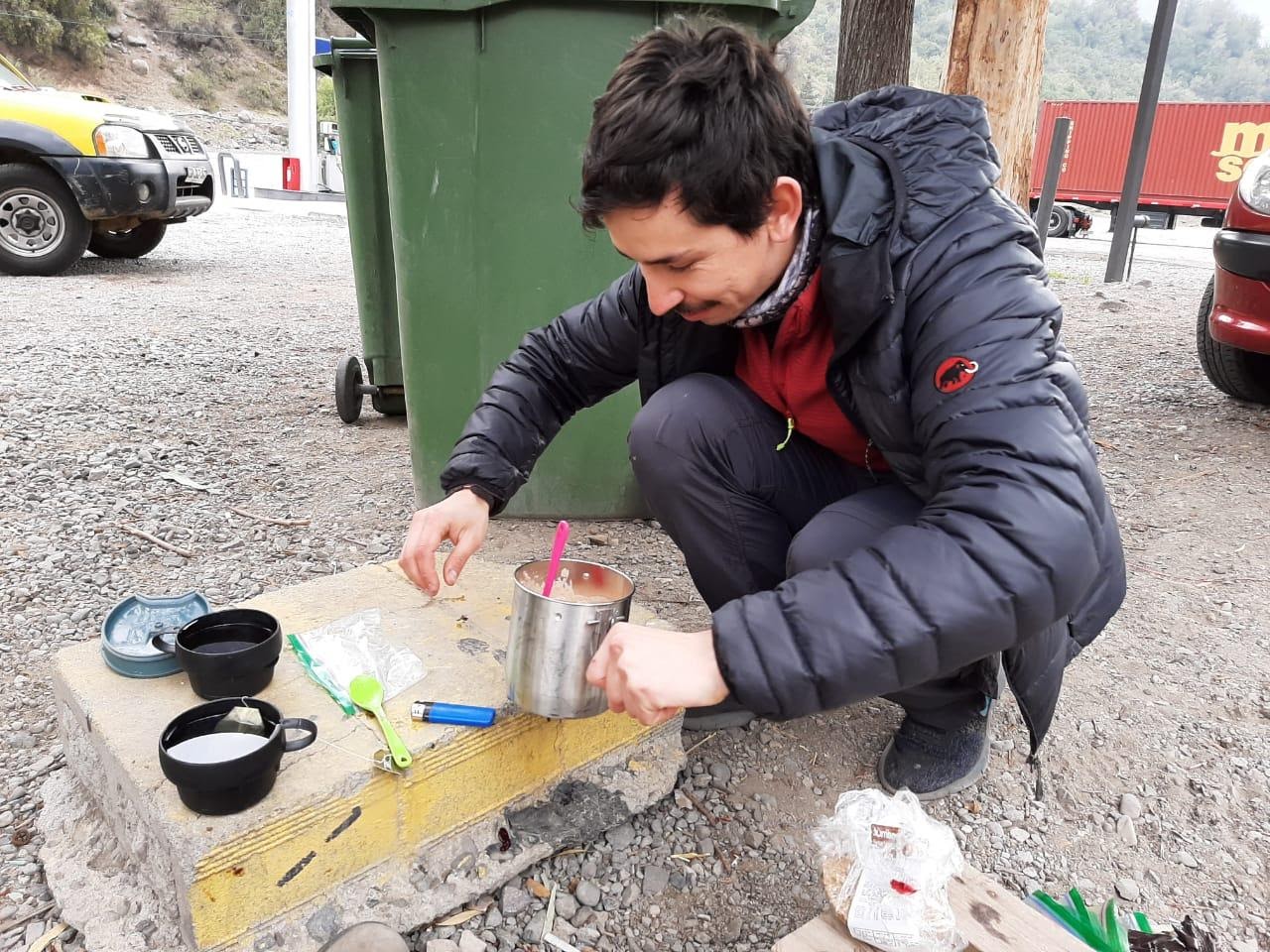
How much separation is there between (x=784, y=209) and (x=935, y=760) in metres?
1.10

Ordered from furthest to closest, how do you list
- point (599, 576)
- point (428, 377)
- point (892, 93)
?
point (428, 377) < point (599, 576) < point (892, 93)

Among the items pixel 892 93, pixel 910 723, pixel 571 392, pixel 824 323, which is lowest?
pixel 910 723

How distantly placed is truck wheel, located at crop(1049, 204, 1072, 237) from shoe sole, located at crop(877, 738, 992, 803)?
15283 mm

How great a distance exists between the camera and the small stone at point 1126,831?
1.73 metres

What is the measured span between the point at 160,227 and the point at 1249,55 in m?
119

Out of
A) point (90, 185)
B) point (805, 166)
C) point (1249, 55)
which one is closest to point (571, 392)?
point (805, 166)

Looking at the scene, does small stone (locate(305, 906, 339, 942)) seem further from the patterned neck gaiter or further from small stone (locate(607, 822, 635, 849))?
the patterned neck gaiter

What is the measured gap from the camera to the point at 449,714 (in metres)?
1.49

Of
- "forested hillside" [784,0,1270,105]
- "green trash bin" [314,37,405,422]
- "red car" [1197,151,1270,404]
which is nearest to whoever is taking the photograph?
"green trash bin" [314,37,405,422]

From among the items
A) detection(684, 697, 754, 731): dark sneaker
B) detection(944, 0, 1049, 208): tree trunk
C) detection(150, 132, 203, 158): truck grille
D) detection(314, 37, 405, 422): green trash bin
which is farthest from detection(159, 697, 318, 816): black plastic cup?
detection(150, 132, 203, 158): truck grille

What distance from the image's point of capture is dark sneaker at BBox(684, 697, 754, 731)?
6.48 ft

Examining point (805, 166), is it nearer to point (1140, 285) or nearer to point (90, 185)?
point (90, 185)

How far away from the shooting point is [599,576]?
5.32ft

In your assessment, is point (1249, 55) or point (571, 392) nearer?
point (571, 392)
